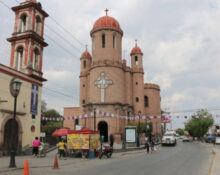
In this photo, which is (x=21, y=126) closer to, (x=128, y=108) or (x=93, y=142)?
(x=93, y=142)

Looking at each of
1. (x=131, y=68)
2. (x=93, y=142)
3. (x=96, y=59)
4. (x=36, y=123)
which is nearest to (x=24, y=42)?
(x=36, y=123)

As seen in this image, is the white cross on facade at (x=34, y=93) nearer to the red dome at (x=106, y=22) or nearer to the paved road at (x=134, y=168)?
the paved road at (x=134, y=168)

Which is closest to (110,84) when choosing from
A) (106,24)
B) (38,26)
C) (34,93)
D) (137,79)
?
(137,79)

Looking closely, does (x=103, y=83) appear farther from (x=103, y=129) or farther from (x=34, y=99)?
(x=34, y=99)

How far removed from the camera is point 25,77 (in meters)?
20.5

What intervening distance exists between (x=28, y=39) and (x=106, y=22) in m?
23.9

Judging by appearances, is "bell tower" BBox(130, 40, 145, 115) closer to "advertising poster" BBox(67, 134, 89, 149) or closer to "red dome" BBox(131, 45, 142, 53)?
"red dome" BBox(131, 45, 142, 53)

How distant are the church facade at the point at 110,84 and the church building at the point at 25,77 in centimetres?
1646

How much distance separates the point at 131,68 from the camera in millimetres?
46781

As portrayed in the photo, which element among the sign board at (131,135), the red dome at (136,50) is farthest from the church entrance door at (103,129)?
the red dome at (136,50)

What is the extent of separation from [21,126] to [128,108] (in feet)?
82.0

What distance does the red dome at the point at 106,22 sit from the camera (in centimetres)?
4322

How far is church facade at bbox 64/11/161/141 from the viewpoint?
38844mm

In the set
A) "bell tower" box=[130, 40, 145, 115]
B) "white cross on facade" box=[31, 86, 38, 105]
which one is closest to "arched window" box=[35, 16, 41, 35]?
"white cross on facade" box=[31, 86, 38, 105]
